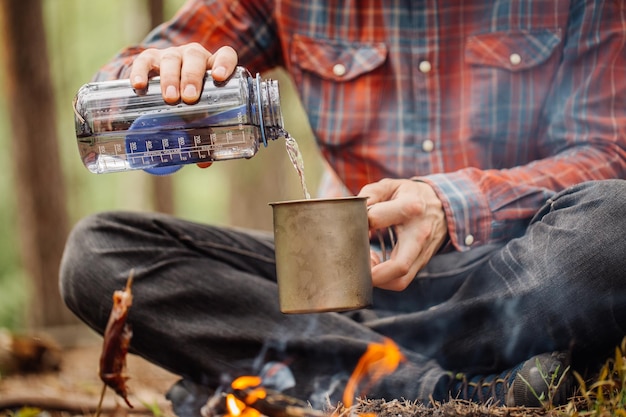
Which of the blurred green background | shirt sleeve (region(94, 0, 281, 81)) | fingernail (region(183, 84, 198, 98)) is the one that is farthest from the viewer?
the blurred green background

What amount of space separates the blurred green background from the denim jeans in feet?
14.5

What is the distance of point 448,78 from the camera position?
2.69m

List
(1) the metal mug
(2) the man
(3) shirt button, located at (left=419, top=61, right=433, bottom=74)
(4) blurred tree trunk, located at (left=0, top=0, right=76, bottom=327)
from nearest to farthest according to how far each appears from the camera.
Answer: (1) the metal mug < (2) the man < (3) shirt button, located at (left=419, top=61, right=433, bottom=74) < (4) blurred tree trunk, located at (left=0, top=0, right=76, bottom=327)

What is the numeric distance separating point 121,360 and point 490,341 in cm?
111

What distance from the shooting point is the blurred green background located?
782 centimetres

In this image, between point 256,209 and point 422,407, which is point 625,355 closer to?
point 422,407

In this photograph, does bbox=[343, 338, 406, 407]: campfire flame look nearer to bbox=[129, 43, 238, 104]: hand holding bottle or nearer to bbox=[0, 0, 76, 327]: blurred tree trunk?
bbox=[129, 43, 238, 104]: hand holding bottle

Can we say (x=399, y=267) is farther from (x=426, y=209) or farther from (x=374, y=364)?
(x=374, y=364)

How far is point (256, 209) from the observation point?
312 inches

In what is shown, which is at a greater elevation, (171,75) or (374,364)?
(171,75)

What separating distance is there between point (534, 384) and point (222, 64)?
1217 millimetres

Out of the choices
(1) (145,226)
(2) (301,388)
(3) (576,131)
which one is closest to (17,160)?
(1) (145,226)

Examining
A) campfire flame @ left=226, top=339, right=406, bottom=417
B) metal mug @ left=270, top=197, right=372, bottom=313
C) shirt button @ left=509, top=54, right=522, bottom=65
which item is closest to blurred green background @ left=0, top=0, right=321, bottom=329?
campfire flame @ left=226, top=339, right=406, bottom=417

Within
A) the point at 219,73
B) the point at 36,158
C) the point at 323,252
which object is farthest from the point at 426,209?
the point at 36,158
